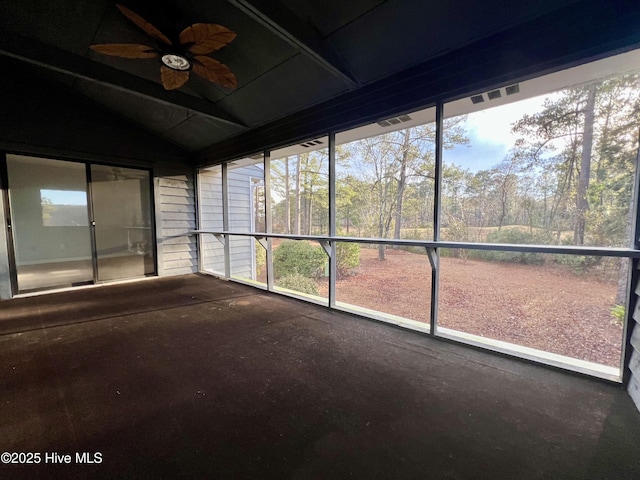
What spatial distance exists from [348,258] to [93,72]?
4.80 m

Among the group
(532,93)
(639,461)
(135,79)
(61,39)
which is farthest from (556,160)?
(61,39)

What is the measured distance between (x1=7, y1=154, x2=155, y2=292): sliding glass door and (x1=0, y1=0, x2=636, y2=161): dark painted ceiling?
4.53 feet

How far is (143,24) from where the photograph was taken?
1.97 metres

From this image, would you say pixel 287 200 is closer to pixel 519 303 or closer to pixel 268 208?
pixel 268 208

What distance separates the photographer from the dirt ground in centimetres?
245

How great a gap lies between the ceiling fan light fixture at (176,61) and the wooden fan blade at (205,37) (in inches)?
5.9

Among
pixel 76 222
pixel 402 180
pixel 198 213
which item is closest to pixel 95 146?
pixel 76 222

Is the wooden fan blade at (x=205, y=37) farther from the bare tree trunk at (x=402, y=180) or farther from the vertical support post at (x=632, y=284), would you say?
the vertical support post at (x=632, y=284)

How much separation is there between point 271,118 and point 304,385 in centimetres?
347

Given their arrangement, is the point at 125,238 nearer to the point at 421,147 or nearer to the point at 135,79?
the point at 135,79

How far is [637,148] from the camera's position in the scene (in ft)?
5.91

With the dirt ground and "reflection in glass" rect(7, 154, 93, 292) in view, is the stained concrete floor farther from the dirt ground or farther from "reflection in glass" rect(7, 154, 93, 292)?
"reflection in glass" rect(7, 154, 93, 292)

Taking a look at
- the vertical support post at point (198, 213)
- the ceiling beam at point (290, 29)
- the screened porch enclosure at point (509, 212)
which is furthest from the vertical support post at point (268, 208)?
the vertical support post at point (198, 213)

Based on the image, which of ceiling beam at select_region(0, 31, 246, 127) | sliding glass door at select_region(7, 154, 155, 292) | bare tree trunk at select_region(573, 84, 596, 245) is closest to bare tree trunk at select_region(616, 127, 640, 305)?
bare tree trunk at select_region(573, 84, 596, 245)
